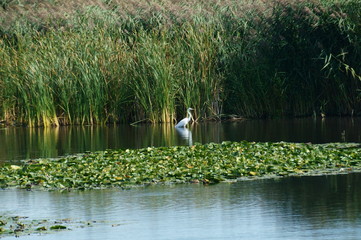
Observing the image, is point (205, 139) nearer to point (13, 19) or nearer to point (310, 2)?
point (310, 2)

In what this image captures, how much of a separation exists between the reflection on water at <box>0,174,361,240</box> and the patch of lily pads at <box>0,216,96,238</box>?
0.16 meters

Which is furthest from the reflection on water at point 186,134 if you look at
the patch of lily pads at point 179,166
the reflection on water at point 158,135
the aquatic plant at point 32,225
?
the aquatic plant at point 32,225

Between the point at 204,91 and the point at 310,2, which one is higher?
the point at 310,2

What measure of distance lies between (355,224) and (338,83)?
1318 cm

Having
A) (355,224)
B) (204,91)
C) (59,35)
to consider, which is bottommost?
(355,224)

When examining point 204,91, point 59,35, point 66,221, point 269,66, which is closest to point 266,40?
point 269,66

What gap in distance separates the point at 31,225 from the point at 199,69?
1281cm

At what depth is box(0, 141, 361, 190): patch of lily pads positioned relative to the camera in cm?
1066

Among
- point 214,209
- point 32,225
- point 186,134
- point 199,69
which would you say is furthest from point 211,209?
point 199,69

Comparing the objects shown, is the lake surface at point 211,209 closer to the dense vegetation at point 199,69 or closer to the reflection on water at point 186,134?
the reflection on water at point 186,134

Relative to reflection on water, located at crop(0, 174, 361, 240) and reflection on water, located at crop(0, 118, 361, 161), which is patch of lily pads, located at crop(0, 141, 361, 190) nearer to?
reflection on water, located at crop(0, 174, 361, 240)

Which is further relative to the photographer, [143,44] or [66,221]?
[143,44]

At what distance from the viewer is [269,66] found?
20922 millimetres

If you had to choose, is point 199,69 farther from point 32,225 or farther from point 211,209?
point 32,225
